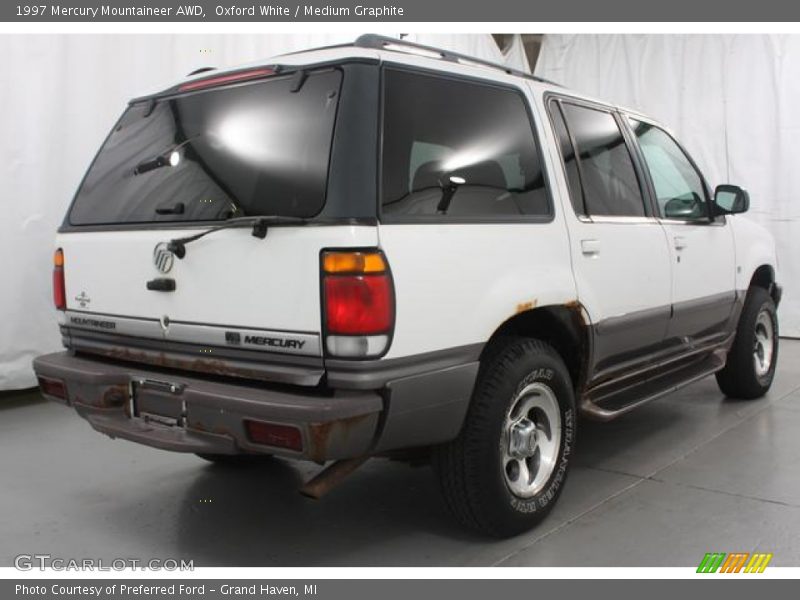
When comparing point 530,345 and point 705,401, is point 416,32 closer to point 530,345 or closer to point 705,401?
point 705,401

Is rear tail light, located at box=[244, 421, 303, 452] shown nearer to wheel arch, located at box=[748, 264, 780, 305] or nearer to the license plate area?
the license plate area

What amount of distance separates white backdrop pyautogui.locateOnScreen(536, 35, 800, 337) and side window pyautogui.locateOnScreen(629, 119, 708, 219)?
4.20 metres

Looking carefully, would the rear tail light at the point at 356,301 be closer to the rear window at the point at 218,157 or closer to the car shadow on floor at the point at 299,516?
the rear window at the point at 218,157

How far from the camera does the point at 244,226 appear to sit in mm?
2621

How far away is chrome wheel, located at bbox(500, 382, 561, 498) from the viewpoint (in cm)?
304

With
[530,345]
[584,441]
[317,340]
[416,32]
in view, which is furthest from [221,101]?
[416,32]

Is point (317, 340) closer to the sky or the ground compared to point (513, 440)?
closer to the sky

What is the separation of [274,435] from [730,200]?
11.5ft

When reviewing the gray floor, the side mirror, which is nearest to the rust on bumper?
the gray floor

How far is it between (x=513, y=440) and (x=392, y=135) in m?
1.34

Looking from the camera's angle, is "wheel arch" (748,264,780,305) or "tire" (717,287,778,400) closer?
"tire" (717,287,778,400)

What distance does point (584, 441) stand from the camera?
14.8 feet

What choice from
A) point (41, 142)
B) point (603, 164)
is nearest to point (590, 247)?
point (603, 164)

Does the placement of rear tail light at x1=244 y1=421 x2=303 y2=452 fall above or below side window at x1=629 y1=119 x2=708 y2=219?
below
